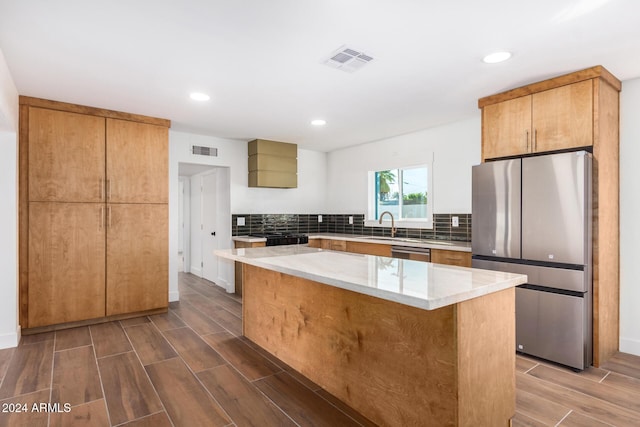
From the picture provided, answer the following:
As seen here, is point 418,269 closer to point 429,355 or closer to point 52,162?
point 429,355

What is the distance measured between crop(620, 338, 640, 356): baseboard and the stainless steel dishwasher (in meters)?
1.77

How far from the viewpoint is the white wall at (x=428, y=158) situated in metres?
4.31

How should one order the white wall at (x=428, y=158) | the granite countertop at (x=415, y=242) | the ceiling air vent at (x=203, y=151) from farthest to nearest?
1. the ceiling air vent at (x=203, y=151)
2. the white wall at (x=428, y=158)
3. the granite countertop at (x=415, y=242)

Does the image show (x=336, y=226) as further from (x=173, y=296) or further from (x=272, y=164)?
(x=173, y=296)

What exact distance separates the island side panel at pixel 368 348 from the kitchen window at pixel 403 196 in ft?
8.78

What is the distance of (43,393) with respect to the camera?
2363 mm

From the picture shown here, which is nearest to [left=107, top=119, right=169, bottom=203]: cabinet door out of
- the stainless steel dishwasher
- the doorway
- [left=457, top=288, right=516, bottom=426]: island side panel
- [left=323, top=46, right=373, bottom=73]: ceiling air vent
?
the doorway

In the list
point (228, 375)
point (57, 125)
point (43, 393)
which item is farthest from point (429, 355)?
point (57, 125)

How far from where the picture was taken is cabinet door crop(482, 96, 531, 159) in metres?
3.11

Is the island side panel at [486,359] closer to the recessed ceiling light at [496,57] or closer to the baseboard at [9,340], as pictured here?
the recessed ceiling light at [496,57]

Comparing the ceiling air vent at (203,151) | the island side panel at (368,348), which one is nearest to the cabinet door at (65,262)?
the ceiling air vent at (203,151)

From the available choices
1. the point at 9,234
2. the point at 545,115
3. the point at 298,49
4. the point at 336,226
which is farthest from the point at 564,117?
the point at 9,234

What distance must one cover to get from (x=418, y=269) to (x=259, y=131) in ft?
11.4

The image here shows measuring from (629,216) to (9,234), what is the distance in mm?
5525
